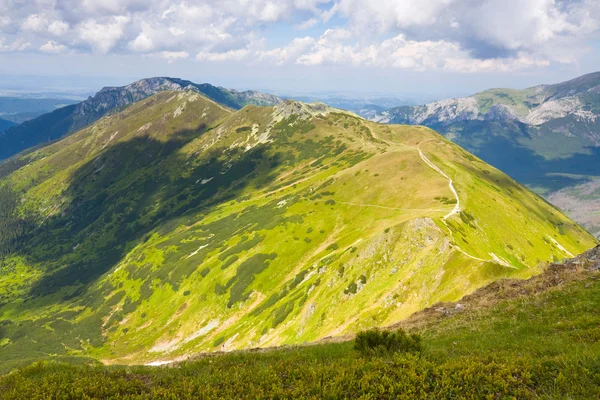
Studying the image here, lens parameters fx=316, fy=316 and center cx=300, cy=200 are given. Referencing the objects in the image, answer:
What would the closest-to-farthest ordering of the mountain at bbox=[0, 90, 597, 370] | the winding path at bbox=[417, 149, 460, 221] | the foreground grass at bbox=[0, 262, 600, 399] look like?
the foreground grass at bbox=[0, 262, 600, 399] → the mountain at bbox=[0, 90, 597, 370] → the winding path at bbox=[417, 149, 460, 221]

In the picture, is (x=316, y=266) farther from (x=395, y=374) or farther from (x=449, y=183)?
(x=395, y=374)

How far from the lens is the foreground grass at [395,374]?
12875 millimetres

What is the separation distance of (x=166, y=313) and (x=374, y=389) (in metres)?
137

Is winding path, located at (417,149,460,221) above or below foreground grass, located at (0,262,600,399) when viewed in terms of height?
below

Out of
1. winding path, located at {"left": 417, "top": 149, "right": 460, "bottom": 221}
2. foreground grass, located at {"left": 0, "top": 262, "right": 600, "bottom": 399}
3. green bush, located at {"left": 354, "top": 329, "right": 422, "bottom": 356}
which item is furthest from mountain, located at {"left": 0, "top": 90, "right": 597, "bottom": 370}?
green bush, located at {"left": 354, "top": 329, "right": 422, "bottom": 356}

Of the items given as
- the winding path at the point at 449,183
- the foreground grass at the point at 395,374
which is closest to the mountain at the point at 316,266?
the winding path at the point at 449,183

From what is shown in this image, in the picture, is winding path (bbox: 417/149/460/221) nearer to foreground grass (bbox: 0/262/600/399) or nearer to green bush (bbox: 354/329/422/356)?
foreground grass (bbox: 0/262/600/399)

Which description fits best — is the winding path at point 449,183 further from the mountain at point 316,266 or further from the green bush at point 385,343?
the green bush at point 385,343

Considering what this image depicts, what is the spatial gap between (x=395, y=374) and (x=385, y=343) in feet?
13.3

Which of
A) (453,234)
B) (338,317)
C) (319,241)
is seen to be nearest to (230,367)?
(338,317)

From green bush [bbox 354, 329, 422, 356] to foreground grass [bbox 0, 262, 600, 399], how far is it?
538 millimetres

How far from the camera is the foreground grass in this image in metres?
12.9

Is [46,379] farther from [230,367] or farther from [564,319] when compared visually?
[564,319]

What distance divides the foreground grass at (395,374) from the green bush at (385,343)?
0.54 metres
